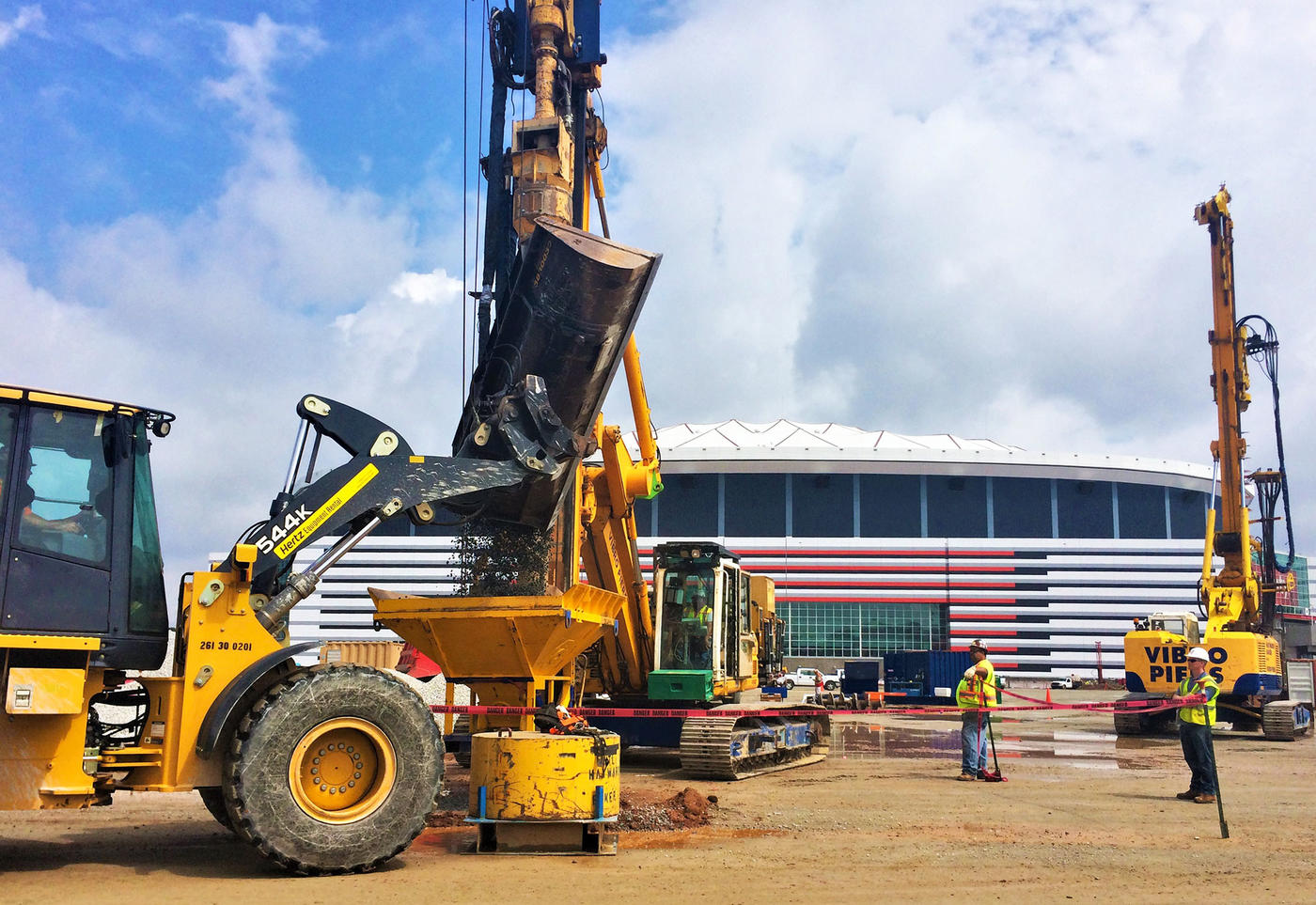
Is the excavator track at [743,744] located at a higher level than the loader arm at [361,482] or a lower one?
lower

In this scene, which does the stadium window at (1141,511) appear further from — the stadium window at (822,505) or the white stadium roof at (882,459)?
the stadium window at (822,505)

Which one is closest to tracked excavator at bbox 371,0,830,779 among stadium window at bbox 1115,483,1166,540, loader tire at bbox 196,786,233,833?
loader tire at bbox 196,786,233,833

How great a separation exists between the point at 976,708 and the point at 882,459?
4675 cm

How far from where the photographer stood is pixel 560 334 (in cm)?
899

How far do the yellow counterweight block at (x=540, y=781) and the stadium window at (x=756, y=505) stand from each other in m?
53.5

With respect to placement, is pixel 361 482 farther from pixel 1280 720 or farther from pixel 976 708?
pixel 1280 720

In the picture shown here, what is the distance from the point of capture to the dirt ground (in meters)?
6.66

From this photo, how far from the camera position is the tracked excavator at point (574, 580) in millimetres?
9836

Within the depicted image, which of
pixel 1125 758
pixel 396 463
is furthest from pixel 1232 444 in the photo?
pixel 396 463

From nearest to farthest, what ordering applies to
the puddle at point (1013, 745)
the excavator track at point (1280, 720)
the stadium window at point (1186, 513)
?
the puddle at point (1013, 745) < the excavator track at point (1280, 720) < the stadium window at point (1186, 513)

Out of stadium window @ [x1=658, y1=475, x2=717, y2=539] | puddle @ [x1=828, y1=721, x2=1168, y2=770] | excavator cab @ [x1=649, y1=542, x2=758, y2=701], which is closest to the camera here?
excavator cab @ [x1=649, y1=542, x2=758, y2=701]

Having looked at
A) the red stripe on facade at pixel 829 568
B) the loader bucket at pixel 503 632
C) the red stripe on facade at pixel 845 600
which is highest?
the red stripe on facade at pixel 829 568

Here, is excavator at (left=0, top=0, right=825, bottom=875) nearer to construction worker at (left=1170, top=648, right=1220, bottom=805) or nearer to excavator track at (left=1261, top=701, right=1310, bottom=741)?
construction worker at (left=1170, top=648, right=1220, bottom=805)

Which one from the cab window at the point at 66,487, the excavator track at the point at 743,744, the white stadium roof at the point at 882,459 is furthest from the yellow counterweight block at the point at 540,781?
the white stadium roof at the point at 882,459
